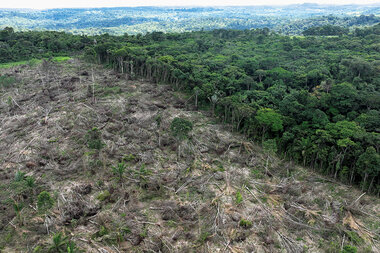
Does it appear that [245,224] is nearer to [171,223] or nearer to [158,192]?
[171,223]

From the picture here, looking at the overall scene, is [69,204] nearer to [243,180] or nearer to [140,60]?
[243,180]

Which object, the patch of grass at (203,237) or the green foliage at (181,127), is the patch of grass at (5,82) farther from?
the patch of grass at (203,237)

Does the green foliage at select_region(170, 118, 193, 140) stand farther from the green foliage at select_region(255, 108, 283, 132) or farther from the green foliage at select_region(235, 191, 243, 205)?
the green foliage at select_region(255, 108, 283, 132)

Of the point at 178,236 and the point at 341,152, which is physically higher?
the point at 341,152

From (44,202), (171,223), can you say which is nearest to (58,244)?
(44,202)

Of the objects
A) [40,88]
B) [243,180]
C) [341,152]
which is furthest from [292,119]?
[40,88]

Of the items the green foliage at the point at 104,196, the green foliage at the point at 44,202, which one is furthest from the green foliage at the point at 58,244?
the green foliage at the point at 104,196

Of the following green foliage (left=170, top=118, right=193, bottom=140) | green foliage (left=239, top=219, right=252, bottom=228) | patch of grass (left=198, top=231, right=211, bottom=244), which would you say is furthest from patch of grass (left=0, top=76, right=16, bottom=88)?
green foliage (left=239, top=219, right=252, bottom=228)
